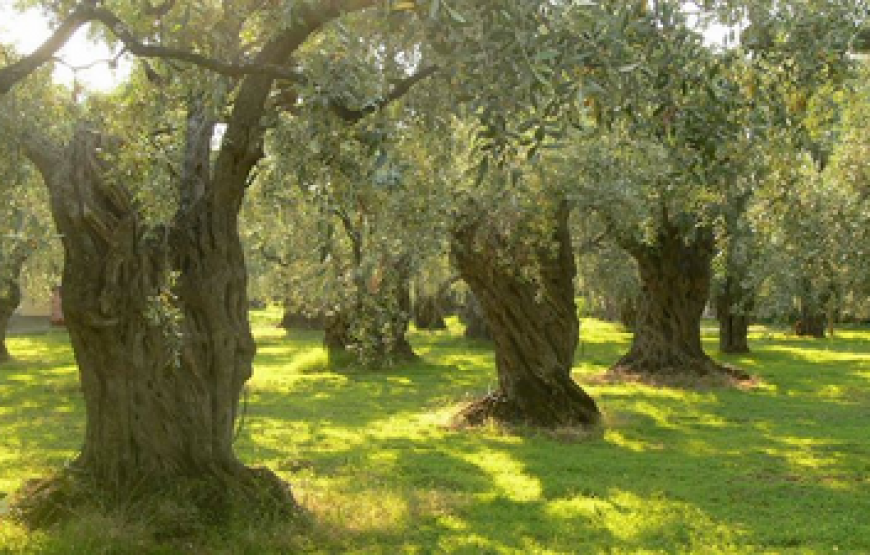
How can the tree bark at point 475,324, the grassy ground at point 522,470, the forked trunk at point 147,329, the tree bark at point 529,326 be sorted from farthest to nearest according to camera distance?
the tree bark at point 475,324 < the tree bark at point 529,326 < the grassy ground at point 522,470 < the forked trunk at point 147,329

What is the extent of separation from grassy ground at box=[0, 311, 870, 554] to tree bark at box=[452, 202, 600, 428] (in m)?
0.87

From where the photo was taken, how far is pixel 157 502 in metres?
9.94

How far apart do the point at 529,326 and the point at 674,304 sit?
1091 cm

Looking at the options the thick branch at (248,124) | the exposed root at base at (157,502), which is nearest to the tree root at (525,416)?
the exposed root at base at (157,502)

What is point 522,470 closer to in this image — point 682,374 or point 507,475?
point 507,475

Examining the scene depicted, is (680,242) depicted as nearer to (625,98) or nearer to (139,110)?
(139,110)

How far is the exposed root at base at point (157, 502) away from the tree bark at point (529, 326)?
817cm

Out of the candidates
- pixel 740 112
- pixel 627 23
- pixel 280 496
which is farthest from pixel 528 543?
pixel 627 23

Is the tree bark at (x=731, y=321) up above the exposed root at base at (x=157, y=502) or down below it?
above

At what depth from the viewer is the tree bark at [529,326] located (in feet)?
58.1

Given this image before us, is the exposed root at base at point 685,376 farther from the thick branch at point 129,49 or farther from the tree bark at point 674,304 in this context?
the thick branch at point 129,49

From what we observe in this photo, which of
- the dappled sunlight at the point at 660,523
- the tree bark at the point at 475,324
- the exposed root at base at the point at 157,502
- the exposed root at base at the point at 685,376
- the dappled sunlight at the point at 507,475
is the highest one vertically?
the tree bark at the point at 475,324

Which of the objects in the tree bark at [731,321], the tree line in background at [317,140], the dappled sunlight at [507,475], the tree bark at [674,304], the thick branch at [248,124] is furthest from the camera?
the tree bark at [731,321]

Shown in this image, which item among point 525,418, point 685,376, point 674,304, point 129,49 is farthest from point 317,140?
point 674,304
